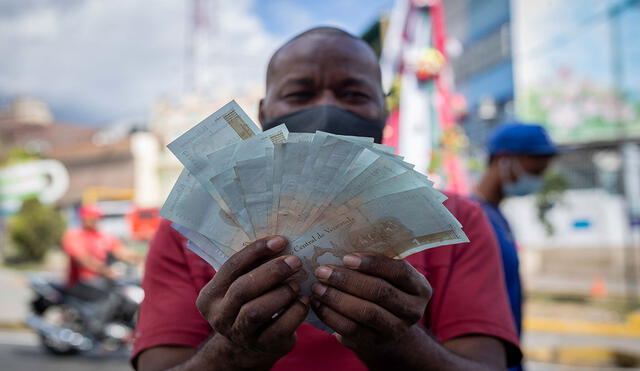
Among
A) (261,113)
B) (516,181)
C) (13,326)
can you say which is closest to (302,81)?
(261,113)

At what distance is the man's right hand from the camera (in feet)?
2.60

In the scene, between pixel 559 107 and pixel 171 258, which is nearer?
pixel 171 258

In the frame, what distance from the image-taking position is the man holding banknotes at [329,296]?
0.81 m

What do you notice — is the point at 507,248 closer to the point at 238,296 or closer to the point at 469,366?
the point at 469,366

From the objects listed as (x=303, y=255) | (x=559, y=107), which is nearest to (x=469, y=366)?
(x=303, y=255)

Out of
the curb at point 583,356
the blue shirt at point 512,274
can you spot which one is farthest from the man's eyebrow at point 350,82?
the curb at point 583,356

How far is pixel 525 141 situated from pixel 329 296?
213 centimetres

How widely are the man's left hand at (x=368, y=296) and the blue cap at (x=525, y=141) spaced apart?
2.01 meters

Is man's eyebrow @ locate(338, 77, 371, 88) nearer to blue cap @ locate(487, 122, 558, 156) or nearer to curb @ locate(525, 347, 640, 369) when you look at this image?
blue cap @ locate(487, 122, 558, 156)

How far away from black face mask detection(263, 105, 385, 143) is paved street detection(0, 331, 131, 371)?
4981 mm

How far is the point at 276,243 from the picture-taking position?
0.81 metres

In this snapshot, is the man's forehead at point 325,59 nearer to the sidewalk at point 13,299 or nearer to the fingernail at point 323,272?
the fingernail at point 323,272

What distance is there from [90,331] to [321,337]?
213 inches

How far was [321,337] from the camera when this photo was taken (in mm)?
1088
